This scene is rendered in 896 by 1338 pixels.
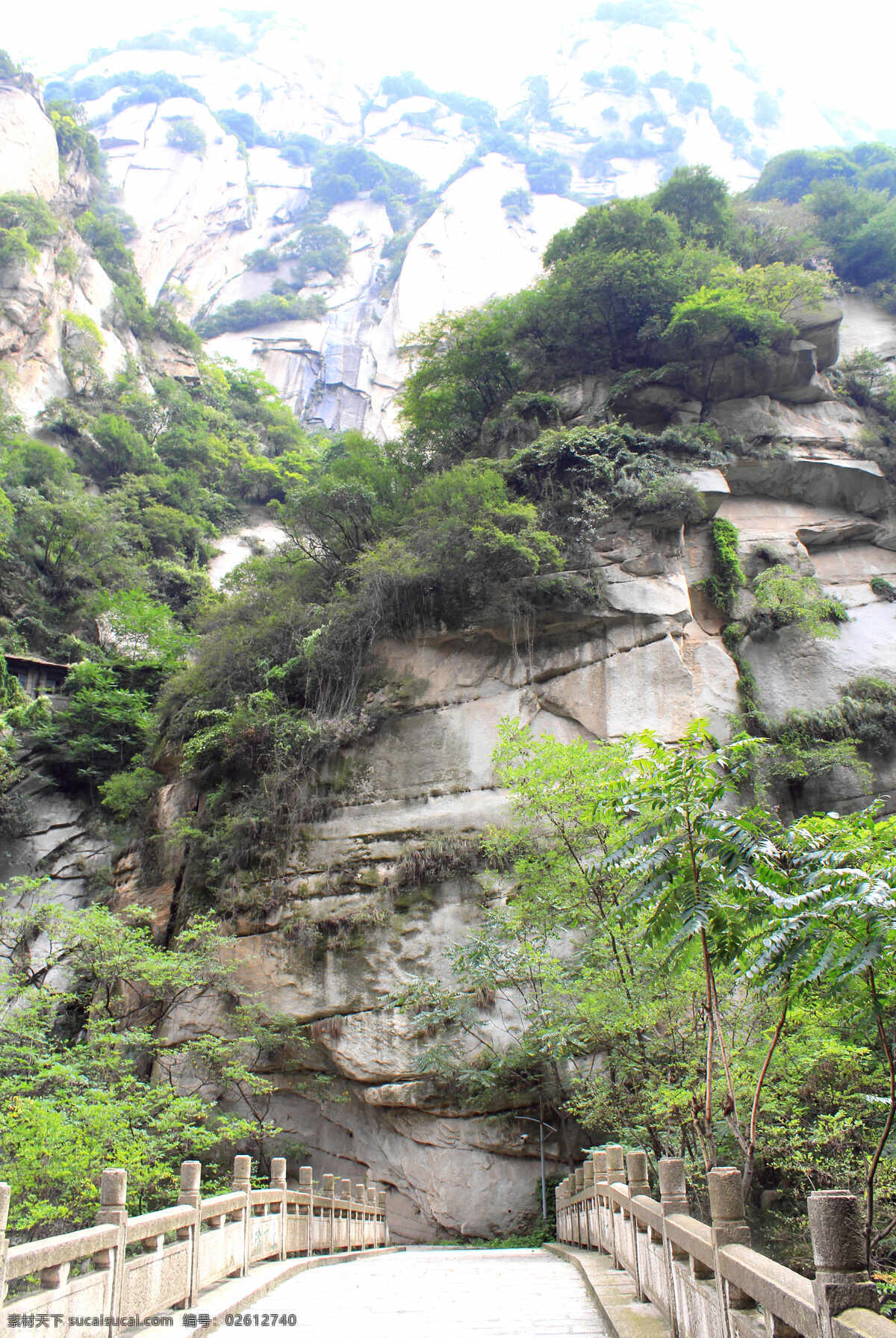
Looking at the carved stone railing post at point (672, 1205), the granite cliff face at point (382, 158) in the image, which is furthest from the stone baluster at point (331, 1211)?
the granite cliff face at point (382, 158)

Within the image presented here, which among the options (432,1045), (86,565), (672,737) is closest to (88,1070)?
(432,1045)

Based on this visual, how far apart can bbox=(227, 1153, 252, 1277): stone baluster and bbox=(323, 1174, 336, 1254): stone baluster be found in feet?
10.2

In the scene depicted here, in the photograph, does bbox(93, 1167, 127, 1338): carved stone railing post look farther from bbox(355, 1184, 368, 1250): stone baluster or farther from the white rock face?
the white rock face

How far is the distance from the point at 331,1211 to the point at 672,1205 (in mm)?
7064

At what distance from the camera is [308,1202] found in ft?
29.3

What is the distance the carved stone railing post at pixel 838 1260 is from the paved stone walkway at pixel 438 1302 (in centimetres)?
335

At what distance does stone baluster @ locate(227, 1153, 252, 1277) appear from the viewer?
692 centimetres

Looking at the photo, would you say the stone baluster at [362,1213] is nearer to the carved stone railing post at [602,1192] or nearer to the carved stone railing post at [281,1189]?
the carved stone railing post at [281,1189]

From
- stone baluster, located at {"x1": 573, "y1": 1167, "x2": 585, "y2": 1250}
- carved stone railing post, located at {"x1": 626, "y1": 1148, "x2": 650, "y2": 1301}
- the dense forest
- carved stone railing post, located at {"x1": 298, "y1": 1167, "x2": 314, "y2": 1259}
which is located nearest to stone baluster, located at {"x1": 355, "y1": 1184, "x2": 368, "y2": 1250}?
the dense forest

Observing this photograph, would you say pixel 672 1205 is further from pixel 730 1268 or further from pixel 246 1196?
pixel 246 1196

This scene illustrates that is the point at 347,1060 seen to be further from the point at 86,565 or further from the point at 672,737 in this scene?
the point at 86,565

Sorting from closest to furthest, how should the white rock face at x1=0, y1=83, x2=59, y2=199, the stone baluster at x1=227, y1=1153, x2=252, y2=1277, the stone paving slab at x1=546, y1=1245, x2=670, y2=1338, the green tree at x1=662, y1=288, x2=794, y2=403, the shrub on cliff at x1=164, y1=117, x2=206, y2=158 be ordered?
the stone paving slab at x1=546, y1=1245, x2=670, y2=1338, the stone baluster at x1=227, y1=1153, x2=252, y2=1277, the green tree at x1=662, y1=288, x2=794, y2=403, the white rock face at x1=0, y1=83, x2=59, y2=199, the shrub on cliff at x1=164, y1=117, x2=206, y2=158

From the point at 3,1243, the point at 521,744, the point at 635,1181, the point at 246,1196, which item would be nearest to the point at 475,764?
the point at 521,744

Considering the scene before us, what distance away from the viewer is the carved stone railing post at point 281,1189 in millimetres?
8047
